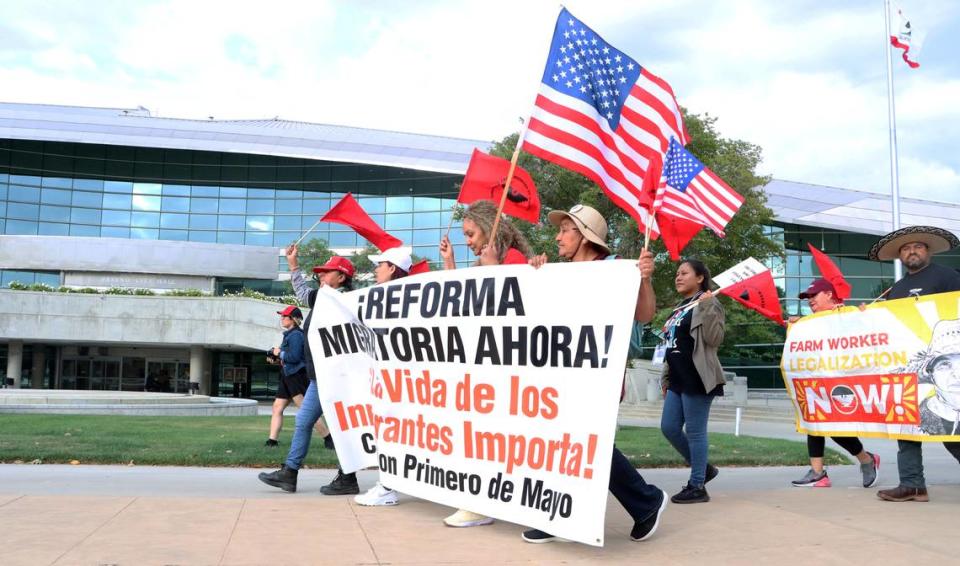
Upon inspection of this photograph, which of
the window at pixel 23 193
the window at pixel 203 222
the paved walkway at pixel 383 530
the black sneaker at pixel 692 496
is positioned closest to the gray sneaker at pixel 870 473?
the paved walkway at pixel 383 530

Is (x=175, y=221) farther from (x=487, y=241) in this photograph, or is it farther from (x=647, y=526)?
(x=647, y=526)

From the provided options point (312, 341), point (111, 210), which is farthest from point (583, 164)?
point (111, 210)

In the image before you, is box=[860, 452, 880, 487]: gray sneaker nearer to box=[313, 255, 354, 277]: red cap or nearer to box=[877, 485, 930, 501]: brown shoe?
box=[877, 485, 930, 501]: brown shoe

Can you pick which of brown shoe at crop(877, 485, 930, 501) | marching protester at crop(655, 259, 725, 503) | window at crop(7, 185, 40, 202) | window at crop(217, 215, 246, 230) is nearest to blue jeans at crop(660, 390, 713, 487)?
marching protester at crop(655, 259, 725, 503)

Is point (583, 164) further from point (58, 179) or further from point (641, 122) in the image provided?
point (58, 179)

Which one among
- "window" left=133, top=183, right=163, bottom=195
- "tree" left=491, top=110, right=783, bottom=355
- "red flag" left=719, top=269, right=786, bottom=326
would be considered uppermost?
"window" left=133, top=183, right=163, bottom=195

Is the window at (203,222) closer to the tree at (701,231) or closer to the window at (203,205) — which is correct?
the window at (203,205)

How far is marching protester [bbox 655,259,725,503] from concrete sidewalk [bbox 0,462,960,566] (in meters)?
0.30

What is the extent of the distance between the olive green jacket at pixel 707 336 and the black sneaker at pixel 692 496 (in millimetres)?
751

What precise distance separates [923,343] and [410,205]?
43.5 metres

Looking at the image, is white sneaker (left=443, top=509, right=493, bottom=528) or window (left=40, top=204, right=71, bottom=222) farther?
window (left=40, top=204, right=71, bottom=222)

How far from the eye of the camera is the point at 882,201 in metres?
44.3

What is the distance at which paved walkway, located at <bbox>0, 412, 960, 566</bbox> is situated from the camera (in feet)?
13.7

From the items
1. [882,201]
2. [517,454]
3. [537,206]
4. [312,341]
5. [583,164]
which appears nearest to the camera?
[517,454]
